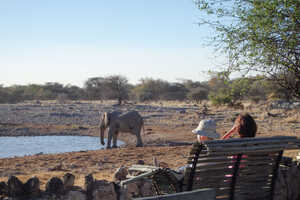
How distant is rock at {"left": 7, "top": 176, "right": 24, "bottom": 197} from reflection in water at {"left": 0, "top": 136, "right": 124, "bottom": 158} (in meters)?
9.06

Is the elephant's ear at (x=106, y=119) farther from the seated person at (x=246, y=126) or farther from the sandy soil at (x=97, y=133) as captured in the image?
the seated person at (x=246, y=126)

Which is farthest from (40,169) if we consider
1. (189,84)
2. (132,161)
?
(189,84)

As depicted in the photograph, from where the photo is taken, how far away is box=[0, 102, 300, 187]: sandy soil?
806 cm

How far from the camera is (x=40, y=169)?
26.6ft

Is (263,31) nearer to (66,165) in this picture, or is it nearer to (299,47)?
(299,47)

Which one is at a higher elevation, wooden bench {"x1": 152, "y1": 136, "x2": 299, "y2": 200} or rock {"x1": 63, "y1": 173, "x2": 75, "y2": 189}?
wooden bench {"x1": 152, "y1": 136, "x2": 299, "y2": 200}

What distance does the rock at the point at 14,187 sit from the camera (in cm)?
425

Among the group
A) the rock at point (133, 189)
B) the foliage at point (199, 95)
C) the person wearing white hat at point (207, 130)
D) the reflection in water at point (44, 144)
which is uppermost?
the foliage at point (199, 95)

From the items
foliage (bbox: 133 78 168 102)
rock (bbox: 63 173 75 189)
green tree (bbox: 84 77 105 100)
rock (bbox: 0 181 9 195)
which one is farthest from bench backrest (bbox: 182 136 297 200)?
green tree (bbox: 84 77 105 100)

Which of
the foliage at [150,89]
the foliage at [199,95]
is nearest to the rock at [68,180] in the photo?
the foliage at [199,95]

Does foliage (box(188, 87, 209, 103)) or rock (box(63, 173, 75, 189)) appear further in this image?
foliage (box(188, 87, 209, 103))

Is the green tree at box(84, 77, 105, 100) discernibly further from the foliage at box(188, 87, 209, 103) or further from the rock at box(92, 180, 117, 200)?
the rock at box(92, 180, 117, 200)

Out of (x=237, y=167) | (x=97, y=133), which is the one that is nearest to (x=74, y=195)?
(x=237, y=167)

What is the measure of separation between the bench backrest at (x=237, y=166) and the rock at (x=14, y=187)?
1930 mm
